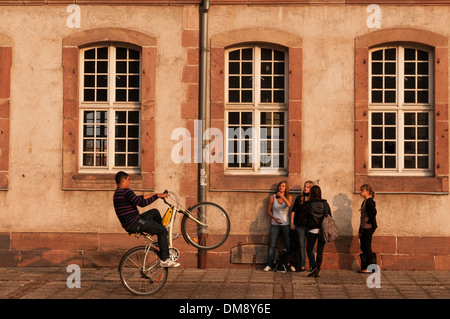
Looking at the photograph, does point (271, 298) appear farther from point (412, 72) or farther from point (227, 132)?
point (412, 72)

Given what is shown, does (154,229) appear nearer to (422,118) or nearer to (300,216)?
(300,216)

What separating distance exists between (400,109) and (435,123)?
0.68 m

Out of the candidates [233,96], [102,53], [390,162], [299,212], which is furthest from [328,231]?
[102,53]

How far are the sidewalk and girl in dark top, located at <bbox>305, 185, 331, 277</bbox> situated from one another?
0.38m

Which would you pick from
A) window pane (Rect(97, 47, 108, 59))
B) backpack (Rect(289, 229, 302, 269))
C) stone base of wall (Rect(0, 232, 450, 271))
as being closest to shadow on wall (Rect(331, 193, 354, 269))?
stone base of wall (Rect(0, 232, 450, 271))

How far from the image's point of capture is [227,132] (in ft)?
44.4

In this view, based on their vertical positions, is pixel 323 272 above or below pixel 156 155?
below

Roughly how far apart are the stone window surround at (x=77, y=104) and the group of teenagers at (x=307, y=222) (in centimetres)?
237

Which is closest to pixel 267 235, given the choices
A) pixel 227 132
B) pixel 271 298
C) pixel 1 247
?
pixel 227 132

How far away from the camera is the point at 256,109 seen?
13.5m

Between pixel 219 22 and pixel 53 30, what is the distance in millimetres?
3080

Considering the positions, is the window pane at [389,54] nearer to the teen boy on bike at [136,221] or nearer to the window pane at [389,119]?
the window pane at [389,119]

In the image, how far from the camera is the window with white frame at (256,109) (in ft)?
44.4

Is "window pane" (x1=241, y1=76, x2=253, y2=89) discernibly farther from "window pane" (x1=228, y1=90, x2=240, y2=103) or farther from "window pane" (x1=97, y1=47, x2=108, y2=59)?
"window pane" (x1=97, y1=47, x2=108, y2=59)
